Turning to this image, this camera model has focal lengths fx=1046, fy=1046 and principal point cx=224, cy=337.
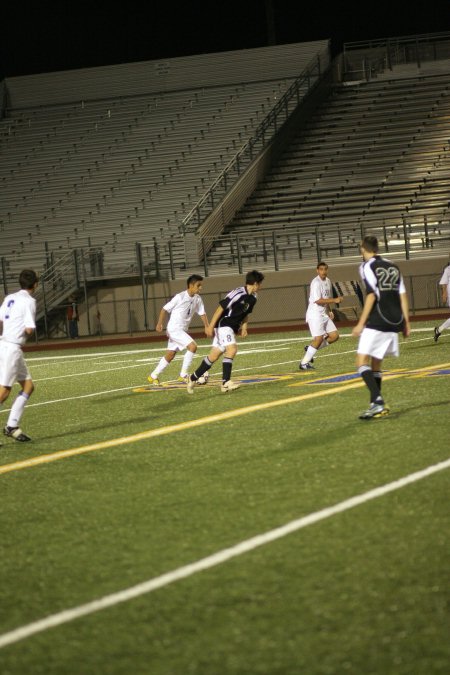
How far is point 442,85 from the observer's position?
43.4 metres

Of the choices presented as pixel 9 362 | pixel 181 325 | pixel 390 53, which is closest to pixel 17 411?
pixel 9 362

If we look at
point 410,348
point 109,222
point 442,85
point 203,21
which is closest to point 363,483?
point 410,348

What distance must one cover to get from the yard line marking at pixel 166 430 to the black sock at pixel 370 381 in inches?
72.1

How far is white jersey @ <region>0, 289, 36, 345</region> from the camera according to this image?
34.2ft

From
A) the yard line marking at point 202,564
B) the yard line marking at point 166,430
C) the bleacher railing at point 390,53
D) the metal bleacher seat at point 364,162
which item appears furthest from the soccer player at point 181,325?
the bleacher railing at point 390,53

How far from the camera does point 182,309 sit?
1592 centimetres

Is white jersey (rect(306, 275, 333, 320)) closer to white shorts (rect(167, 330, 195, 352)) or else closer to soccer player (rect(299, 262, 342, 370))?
soccer player (rect(299, 262, 342, 370))

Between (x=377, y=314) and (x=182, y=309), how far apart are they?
20.1ft

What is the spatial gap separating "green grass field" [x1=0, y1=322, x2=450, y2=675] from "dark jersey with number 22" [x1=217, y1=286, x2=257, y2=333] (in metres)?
2.33

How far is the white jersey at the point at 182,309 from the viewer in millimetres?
15828

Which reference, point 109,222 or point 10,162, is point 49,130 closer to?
point 10,162

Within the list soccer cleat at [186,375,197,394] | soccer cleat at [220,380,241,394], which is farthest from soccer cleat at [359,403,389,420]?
soccer cleat at [186,375,197,394]

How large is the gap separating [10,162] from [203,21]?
11681mm

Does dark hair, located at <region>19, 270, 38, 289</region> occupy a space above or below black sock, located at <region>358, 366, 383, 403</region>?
above
